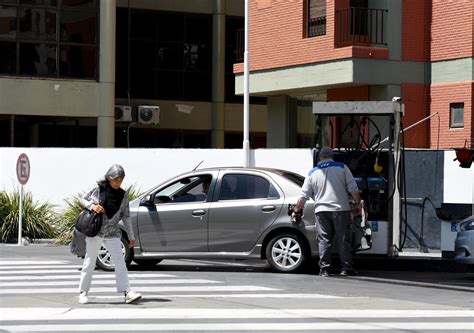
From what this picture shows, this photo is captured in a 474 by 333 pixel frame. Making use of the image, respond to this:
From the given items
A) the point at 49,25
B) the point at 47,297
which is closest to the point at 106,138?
the point at 49,25

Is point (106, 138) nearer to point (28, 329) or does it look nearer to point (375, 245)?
point (375, 245)

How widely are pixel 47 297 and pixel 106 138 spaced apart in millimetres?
22841

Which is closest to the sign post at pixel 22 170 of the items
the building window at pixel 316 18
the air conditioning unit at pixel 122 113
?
the building window at pixel 316 18

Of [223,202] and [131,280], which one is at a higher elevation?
[223,202]

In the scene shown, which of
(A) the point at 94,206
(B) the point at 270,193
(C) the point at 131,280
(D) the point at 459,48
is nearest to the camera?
(A) the point at 94,206

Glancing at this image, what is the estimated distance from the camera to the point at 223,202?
1577 centimetres

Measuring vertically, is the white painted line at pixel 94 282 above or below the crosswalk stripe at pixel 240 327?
below

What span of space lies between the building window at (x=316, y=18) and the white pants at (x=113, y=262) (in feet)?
53.1

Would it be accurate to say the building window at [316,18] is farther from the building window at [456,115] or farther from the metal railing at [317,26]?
the building window at [456,115]

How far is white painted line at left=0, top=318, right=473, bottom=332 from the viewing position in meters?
9.85

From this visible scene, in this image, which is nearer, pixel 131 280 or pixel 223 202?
pixel 131 280

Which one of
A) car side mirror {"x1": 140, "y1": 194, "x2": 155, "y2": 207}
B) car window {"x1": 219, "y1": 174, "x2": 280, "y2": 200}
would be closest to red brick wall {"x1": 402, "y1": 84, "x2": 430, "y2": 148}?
car window {"x1": 219, "y1": 174, "x2": 280, "y2": 200}

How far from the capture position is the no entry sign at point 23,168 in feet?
73.9

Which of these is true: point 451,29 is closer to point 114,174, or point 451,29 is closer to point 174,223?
point 174,223
